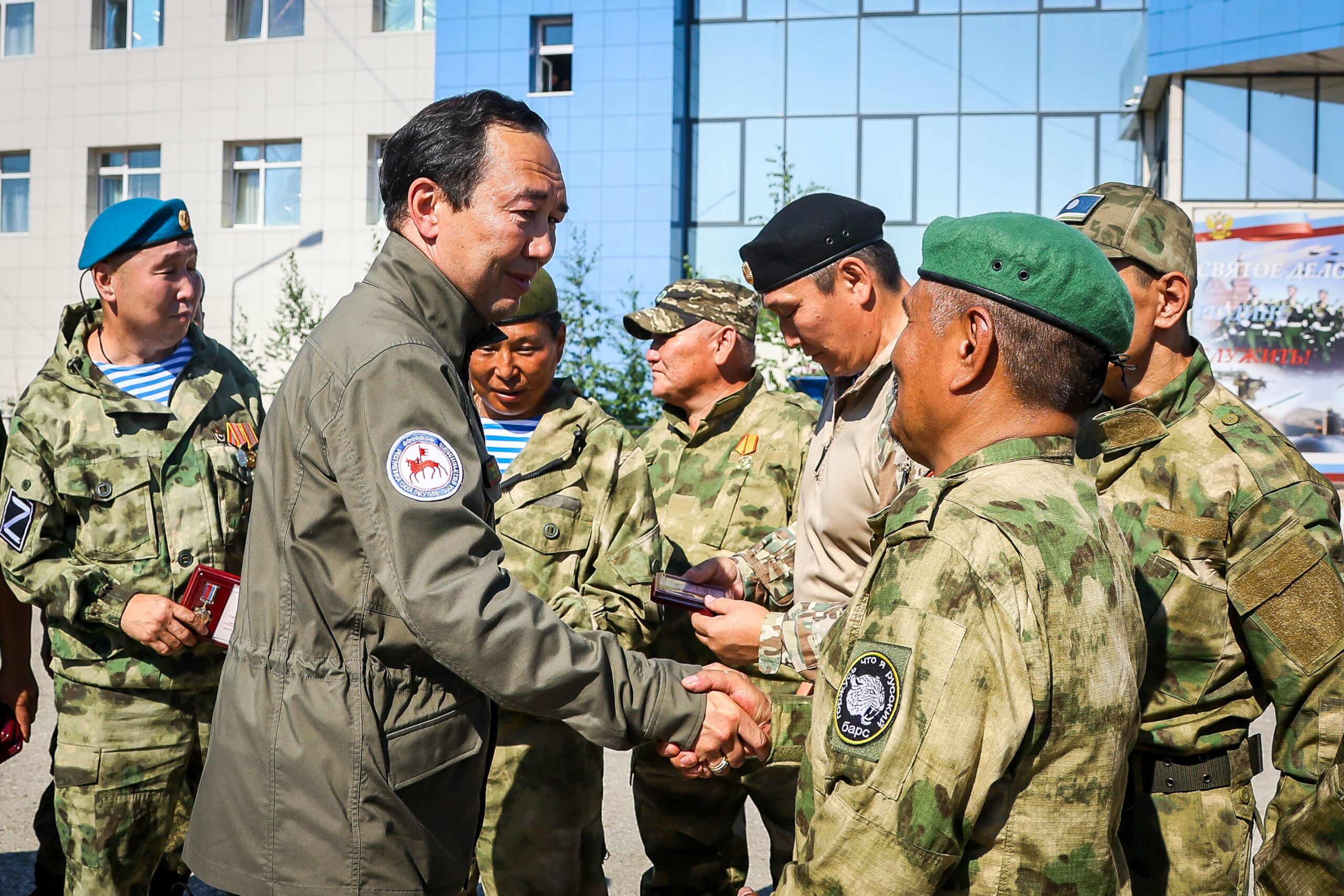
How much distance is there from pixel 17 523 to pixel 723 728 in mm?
2589

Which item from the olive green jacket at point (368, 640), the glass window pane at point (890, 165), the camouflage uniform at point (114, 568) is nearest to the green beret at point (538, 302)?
the camouflage uniform at point (114, 568)

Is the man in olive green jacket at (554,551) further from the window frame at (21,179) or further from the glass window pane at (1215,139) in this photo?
the window frame at (21,179)

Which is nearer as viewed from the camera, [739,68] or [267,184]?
[739,68]

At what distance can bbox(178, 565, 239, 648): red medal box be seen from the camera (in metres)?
3.64

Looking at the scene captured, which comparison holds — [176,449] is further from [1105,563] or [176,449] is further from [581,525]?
[1105,563]

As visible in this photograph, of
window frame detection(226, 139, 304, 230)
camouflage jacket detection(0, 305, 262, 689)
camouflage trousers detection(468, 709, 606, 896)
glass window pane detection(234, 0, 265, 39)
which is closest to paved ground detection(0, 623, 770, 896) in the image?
camouflage trousers detection(468, 709, 606, 896)

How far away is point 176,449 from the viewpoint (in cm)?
398

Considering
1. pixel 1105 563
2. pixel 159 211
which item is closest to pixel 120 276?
pixel 159 211

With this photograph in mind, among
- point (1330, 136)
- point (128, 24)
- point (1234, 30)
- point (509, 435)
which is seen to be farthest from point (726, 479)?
point (128, 24)

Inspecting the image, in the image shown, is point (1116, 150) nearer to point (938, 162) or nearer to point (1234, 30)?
point (938, 162)

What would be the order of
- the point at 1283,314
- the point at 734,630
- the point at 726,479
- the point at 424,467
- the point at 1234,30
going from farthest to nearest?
the point at 1283,314 < the point at 1234,30 < the point at 726,479 < the point at 734,630 < the point at 424,467

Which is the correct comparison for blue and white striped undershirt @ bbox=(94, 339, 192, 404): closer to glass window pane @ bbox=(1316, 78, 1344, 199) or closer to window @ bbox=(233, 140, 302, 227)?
glass window pane @ bbox=(1316, 78, 1344, 199)

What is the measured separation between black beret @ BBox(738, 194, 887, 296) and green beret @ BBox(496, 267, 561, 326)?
0.83 meters

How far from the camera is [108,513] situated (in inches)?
153
